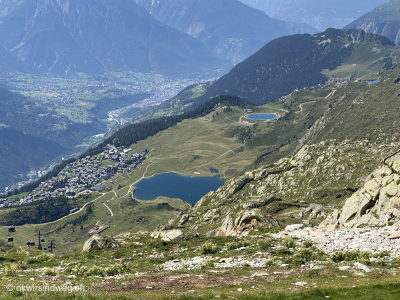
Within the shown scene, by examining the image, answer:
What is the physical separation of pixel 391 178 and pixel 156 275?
3670 cm

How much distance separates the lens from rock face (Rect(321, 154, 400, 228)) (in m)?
52.6

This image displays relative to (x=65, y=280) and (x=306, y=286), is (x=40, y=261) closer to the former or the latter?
(x=65, y=280)

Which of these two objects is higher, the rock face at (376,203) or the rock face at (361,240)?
the rock face at (376,203)

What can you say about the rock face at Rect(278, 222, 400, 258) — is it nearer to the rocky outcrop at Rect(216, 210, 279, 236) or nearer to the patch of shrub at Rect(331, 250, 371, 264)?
the patch of shrub at Rect(331, 250, 371, 264)

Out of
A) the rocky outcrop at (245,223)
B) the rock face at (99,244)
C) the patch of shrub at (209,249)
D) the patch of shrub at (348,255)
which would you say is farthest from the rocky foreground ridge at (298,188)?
the patch of shrub at (348,255)

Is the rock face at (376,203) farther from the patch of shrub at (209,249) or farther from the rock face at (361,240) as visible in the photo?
the patch of shrub at (209,249)

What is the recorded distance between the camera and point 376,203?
5697 cm

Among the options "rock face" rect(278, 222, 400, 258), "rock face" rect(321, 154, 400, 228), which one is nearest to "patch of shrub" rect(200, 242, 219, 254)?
"rock face" rect(278, 222, 400, 258)

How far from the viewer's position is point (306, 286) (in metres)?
33.1

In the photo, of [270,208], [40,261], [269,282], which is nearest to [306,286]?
[269,282]

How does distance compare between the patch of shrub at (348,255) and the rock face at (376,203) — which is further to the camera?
the rock face at (376,203)

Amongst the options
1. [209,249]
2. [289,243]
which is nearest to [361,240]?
[289,243]

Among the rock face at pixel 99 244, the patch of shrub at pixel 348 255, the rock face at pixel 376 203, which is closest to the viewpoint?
the patch of shrub at pixel 348 255

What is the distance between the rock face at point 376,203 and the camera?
173 feet
